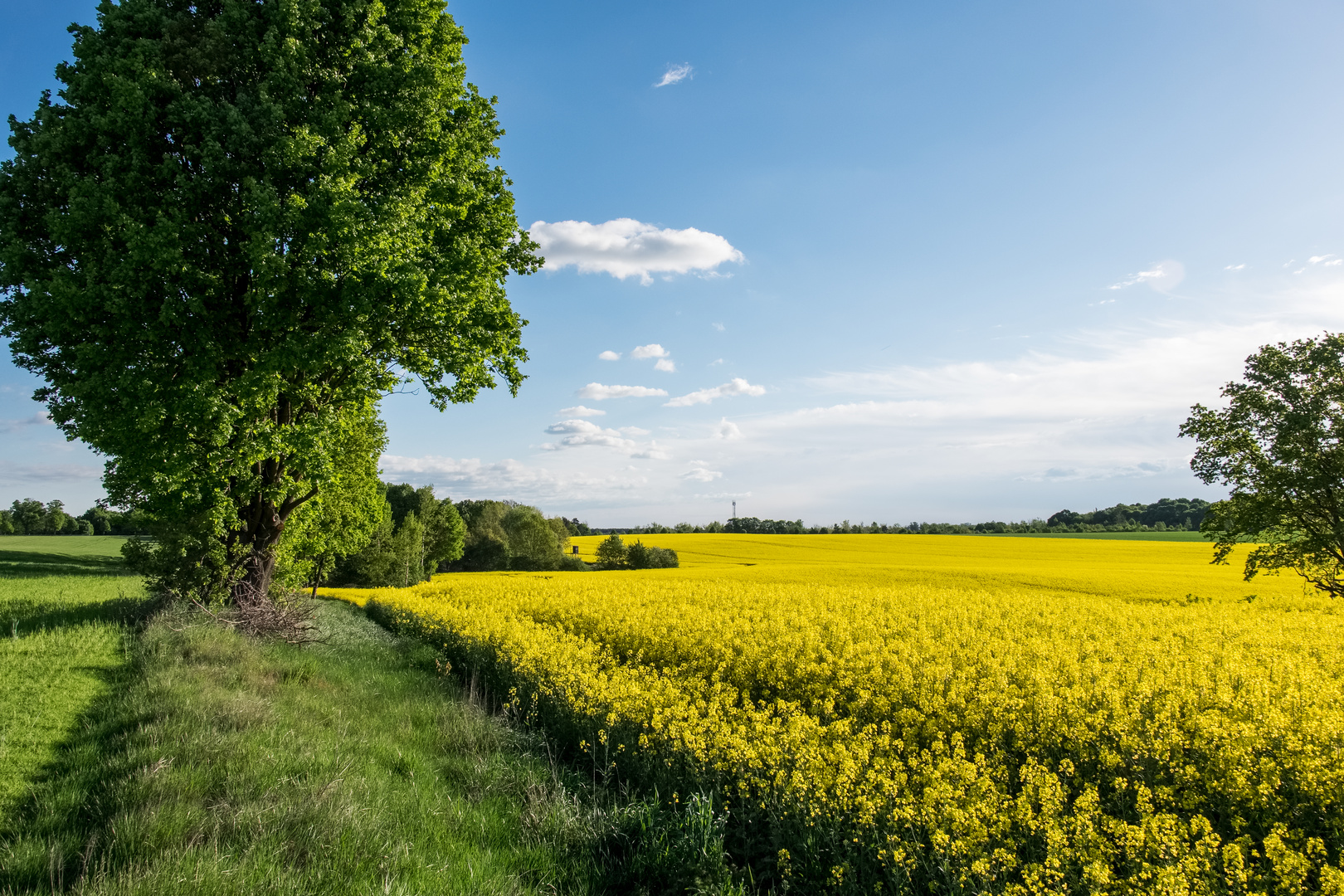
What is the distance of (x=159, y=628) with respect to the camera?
33.8ft

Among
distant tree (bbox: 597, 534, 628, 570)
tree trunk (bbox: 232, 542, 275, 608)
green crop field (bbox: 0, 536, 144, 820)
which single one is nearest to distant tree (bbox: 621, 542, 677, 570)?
distant tree (bbox: 597, 534, 628, 570)

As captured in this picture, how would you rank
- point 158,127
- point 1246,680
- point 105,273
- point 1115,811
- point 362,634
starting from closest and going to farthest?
point 1115,811 → point 1246,680 → point 105,273 → point 158,127 → point 362,634

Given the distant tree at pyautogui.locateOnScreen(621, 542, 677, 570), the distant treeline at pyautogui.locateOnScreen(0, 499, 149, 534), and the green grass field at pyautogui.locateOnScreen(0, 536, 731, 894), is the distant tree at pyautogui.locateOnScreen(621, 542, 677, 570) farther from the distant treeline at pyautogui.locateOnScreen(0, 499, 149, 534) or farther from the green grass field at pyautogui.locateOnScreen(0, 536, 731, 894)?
the distant treeline at pyautogui.locateOnScreen(0, 499, 149, 534)

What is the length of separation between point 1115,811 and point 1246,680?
205 inches

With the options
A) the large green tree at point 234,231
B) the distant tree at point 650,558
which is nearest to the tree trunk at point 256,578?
the large green tree at point 234,231

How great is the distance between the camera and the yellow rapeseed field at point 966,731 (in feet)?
15.8

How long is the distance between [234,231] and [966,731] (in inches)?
603

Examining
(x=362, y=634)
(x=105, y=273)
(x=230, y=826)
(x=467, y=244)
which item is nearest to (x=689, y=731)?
(x=230, y=826)

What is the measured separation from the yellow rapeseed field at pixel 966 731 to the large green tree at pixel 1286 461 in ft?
22.5

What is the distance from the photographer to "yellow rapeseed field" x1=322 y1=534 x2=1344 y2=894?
4801 millimetres

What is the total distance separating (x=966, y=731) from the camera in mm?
7805

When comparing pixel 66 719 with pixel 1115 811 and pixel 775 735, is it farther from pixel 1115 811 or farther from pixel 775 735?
pixel 1115 811

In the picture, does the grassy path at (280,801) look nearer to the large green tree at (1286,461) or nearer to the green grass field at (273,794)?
the green grass field at (273,794)

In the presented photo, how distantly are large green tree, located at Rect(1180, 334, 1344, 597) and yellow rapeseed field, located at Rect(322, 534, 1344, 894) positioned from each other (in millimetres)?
6851
